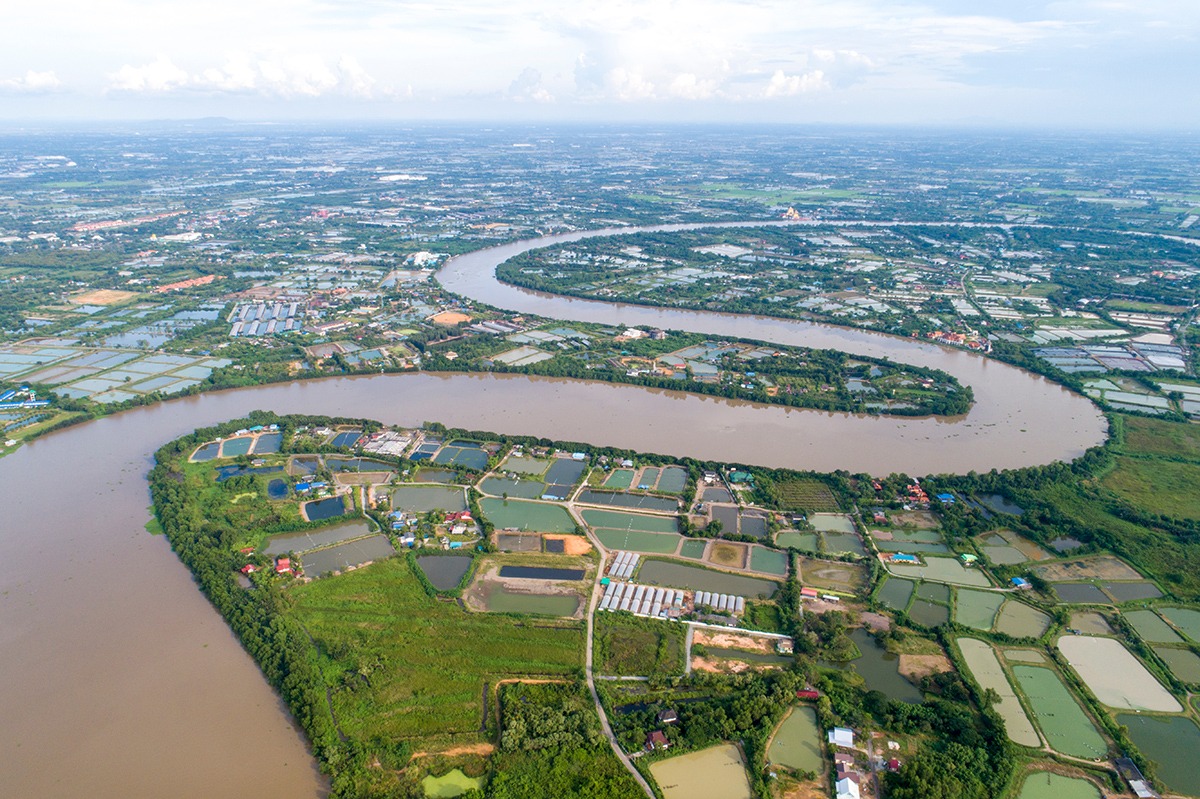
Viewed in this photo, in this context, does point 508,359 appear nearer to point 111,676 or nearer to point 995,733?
point 111,676

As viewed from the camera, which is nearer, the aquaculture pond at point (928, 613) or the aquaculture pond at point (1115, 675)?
the aquaculture pond at point (1115, 675)

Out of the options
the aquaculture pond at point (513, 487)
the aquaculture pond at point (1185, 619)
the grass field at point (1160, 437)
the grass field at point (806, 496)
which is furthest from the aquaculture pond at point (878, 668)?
the grass field at point (1160, 437)

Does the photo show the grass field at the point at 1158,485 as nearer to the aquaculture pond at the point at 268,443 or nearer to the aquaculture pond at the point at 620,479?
the aquaculture pond at the point at 620,479

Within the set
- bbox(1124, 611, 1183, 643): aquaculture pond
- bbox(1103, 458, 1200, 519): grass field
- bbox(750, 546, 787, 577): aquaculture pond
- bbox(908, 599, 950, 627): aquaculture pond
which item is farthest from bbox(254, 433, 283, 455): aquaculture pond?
bbox(1103, 458, 1200, 519): grass field

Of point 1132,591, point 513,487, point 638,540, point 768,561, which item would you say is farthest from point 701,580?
point 1132,591

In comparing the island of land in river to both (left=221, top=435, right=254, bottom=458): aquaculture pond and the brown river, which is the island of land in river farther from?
the brown river


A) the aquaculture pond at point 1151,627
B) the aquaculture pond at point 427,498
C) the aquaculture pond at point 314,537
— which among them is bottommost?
the aquaculture pond at point 314,537

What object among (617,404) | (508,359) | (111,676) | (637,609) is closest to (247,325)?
(508,359)
